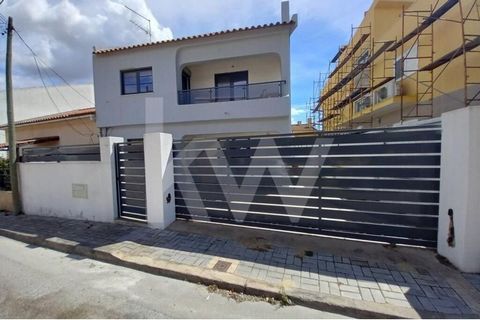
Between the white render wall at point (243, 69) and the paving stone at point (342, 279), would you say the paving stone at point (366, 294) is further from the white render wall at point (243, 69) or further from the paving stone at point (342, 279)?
the white render wall at point (243, 69)

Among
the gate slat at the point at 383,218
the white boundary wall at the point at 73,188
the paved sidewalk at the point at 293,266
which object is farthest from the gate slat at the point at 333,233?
the white boundary wall at the point at 73,188

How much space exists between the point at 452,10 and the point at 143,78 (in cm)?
1189

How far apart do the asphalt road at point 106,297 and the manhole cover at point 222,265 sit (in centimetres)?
38

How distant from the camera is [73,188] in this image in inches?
243

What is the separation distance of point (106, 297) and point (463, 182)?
459 centimetres

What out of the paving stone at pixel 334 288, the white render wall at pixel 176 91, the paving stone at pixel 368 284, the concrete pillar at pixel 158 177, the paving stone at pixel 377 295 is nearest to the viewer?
the paving stone at pixel 377 295

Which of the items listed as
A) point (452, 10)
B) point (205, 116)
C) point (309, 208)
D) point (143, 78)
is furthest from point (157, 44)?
point (452, 10)

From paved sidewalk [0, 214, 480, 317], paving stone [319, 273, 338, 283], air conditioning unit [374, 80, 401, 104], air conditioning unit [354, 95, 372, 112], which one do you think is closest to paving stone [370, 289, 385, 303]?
paved sidewalk [0, 214, 480, 317]

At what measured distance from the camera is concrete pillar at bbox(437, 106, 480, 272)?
3305mm

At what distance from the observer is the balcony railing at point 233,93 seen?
10.9 meters

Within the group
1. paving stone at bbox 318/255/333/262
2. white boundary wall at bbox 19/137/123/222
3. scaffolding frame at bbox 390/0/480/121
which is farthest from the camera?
scaffolding frame at bbox 390/0/480/121

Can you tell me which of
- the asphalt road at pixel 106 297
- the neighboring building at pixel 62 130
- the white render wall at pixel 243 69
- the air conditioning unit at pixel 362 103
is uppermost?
the white render wall at pixel 243 69

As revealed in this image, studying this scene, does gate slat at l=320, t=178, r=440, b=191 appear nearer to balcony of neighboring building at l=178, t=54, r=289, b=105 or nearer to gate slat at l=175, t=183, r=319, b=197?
gate slat at l=175, t=183, r=319, b=197

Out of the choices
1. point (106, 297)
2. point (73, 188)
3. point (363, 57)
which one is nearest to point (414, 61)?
point (363, 57)
